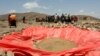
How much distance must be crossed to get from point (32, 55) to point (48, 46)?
121 cm

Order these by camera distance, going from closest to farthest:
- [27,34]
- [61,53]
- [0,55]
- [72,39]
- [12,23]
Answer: [0,55] < [61,53] < [72,39] < [27,34] < [12,23]

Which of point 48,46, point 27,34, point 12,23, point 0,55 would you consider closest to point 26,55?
point 0,55

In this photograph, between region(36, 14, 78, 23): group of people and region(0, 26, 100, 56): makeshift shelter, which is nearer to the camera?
region(0, 26, 100, 56): makeshift shelter

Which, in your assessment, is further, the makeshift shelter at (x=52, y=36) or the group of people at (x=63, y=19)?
the group of people at (x=63, y=19)

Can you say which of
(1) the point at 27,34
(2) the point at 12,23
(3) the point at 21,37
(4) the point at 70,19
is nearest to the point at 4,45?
(3) the point at 21,37

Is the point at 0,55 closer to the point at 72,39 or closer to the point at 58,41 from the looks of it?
the point at 58,41

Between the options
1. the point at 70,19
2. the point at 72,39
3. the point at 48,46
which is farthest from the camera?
the point at 70,19

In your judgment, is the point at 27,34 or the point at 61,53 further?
the point at 27,34

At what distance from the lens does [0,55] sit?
5.38 metres

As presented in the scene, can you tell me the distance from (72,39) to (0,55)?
3365 millimetres

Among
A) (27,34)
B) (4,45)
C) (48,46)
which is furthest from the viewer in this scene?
(27,34)

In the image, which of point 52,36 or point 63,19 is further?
point 63,19

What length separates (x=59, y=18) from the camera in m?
18.8

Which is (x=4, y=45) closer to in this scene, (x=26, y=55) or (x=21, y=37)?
(x=26, y=55)
